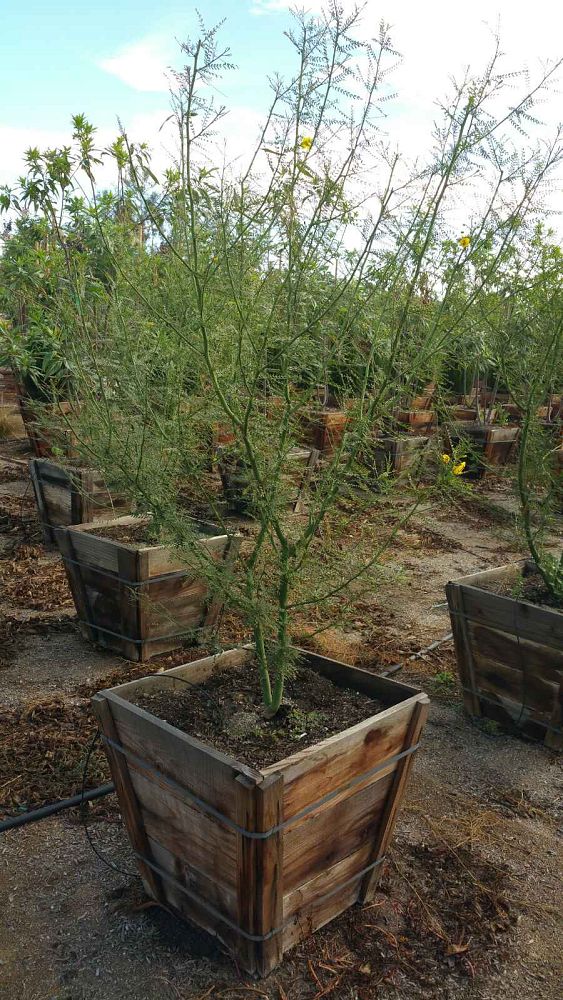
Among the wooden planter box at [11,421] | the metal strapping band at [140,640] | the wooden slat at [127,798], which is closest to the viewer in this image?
Answer: the wooden slat at [127,798]

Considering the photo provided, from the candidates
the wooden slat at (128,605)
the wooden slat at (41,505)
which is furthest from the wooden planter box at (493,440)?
the wooden slat at (128,605)

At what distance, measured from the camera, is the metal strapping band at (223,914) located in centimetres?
175

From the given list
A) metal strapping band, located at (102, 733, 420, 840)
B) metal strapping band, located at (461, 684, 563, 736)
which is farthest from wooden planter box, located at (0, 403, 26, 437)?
metal strapping band, located at (102, 733, 420, 840)

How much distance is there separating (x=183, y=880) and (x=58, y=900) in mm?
408

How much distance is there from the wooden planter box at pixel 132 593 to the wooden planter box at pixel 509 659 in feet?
3.57

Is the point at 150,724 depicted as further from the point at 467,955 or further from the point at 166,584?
the point at 166,584

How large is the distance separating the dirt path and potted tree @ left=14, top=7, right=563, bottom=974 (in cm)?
9

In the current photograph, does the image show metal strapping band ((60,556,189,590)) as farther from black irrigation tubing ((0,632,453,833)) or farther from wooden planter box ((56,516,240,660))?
black irrigation tubing ((0,632,453,833))

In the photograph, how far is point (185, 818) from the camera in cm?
182

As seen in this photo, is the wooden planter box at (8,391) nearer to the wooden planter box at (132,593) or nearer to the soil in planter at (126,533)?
the soil in planter at (126,533)

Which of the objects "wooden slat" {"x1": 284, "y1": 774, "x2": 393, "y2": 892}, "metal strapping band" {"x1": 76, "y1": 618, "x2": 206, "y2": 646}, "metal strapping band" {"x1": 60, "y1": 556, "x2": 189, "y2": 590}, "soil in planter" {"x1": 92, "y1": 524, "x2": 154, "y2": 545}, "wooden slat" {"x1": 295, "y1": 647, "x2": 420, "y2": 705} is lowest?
"metal strapping band" {"x1": 76, "y1": 618, "x2": 206, "y2": 646}

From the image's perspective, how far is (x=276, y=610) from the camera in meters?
1.99

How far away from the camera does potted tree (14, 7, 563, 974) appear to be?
1.66 metres

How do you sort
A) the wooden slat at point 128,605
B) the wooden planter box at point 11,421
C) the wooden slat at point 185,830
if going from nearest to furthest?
the wooden slat at point 185,830
the wooden slat at point 128,605
the wooden planter box at point 11,421
